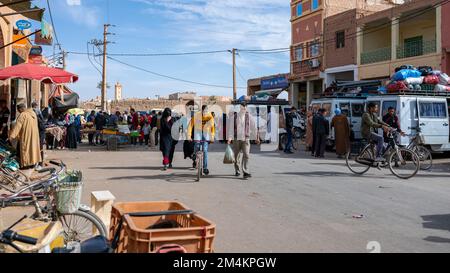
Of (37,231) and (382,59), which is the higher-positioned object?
(382,59)

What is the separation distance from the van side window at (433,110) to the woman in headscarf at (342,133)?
8.22ft

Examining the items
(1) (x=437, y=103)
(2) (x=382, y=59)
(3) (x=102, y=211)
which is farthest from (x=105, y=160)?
(2) (x=382, y=59)

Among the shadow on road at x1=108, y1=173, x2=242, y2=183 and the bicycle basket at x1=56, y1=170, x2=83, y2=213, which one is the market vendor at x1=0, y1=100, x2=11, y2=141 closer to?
the shadow on road at x1=108, y1=173, x2=242, y2=183

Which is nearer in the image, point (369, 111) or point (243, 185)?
point (243, 185)

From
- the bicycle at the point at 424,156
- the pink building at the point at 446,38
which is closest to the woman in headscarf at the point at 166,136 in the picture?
the bicycle at the point at 424,156

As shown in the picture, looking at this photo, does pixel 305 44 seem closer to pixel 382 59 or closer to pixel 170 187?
pixel 382 59

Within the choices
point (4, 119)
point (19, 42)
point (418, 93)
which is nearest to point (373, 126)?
point (418, 93)

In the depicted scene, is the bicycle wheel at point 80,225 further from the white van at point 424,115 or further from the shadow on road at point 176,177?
the white van at point 424,115

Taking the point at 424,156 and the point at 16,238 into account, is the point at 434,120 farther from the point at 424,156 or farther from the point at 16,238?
the point at 16,238

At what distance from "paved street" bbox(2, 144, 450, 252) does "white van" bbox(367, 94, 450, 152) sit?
1.69 m

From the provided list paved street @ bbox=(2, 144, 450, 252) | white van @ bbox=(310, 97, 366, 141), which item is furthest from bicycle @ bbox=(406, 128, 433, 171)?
white van @ bbox=(310, 97, 366, 141)

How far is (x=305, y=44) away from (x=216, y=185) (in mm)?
27811

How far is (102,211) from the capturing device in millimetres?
6004

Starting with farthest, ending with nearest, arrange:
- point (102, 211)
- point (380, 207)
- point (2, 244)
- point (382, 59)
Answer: point (382, 59)
point (380, 207)
point (102, 211)
point (2, 244)
